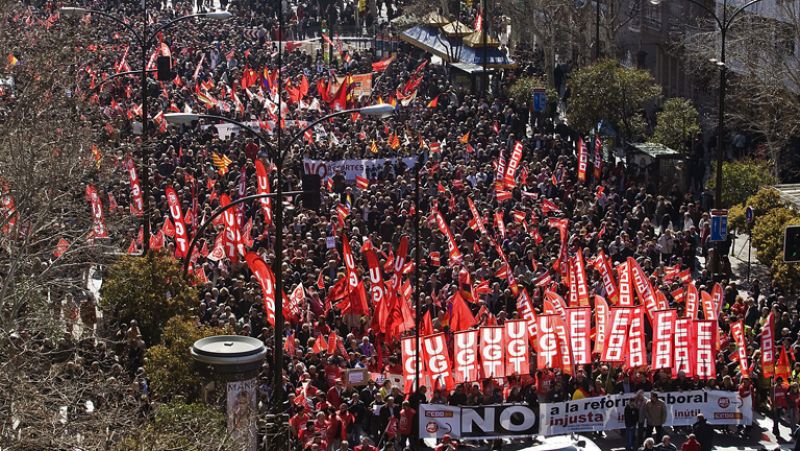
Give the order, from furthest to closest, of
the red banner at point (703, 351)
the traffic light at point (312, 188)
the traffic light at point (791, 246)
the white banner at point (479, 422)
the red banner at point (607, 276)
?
the red banner at point (607, 276), the traffic light at point (791, 246), the red banner at point (703, 351), the traffic light at point (312, 188), the white banner at point (479, 422)

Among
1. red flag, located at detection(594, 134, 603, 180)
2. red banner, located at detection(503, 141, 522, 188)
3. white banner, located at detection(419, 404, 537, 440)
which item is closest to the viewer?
white banner, located at detection(419, 404, 537, 440)

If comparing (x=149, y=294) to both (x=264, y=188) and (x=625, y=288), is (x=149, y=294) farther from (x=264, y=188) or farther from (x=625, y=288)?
(x=625, y=288)

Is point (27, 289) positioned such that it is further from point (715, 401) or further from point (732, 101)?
point (732, 101)

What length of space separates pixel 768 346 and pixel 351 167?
1865 centimetres

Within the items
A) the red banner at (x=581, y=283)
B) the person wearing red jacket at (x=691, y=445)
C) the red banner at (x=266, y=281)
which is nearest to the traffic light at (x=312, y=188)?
the red banner at (x=266, y=281)

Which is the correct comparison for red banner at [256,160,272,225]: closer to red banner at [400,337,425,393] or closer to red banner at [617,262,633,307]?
red banner at [617,262,633,307]

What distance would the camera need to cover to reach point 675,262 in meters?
37.9

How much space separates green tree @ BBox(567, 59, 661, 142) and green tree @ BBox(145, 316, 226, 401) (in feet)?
83.8

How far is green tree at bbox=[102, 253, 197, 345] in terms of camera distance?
30.9 meters

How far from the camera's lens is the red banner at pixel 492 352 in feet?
97.2

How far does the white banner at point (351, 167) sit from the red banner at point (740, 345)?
16.9 m

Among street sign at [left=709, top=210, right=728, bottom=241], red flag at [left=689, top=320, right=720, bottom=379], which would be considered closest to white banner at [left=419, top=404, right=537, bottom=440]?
red flag at [left=689, top=320, right=720, bottom=379]

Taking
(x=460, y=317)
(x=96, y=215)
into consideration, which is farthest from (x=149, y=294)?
(x=460, y=317)

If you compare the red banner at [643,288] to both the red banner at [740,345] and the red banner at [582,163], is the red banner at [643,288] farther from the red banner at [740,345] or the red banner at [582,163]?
the red banner at [582,163]
